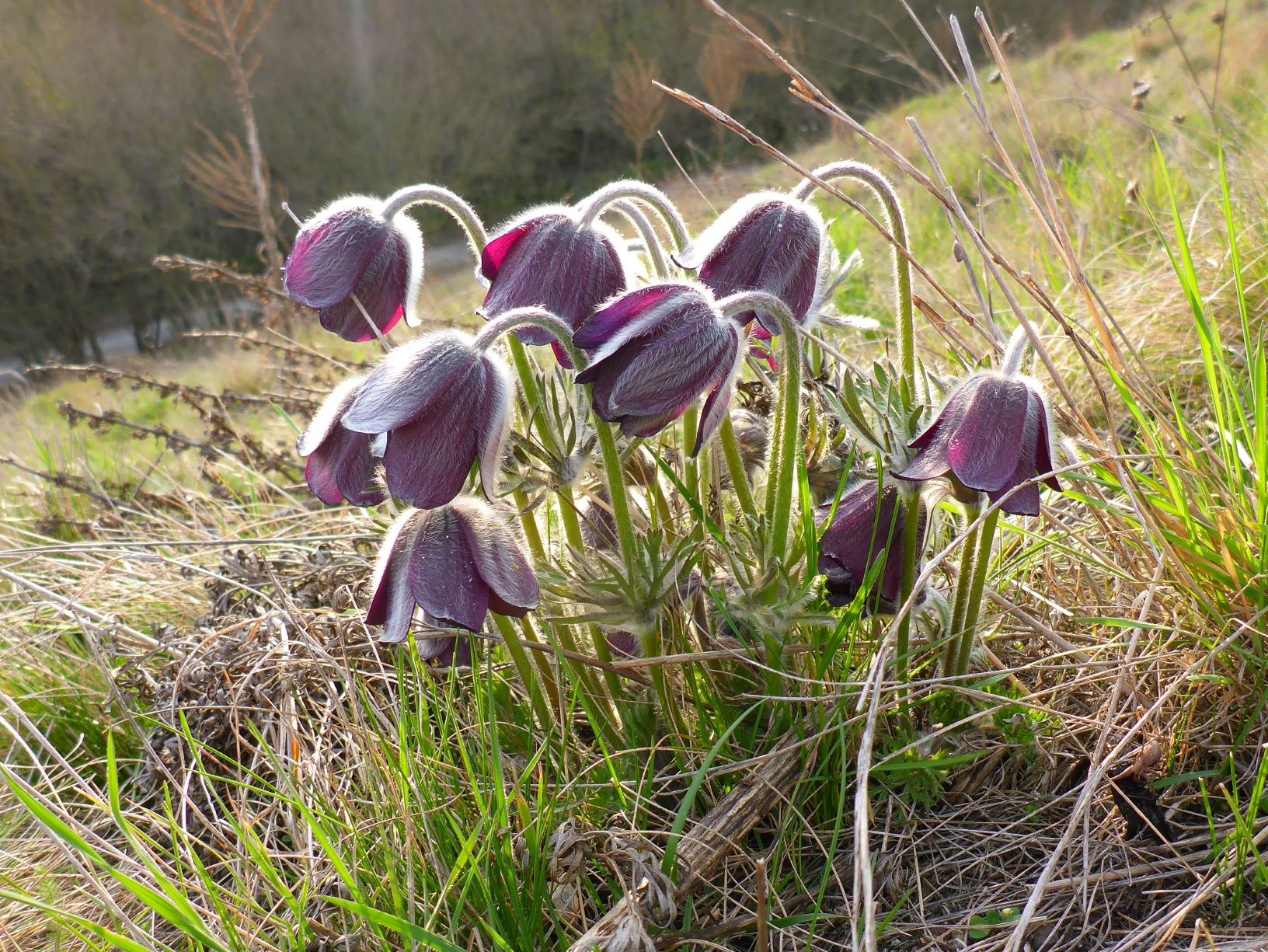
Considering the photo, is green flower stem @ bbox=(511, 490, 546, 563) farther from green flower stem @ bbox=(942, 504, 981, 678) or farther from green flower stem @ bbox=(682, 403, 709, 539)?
green flower stem @ bbox=(942, 504, 981, 678)

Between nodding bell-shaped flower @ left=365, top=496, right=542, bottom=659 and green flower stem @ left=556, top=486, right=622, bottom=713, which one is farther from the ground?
nodding bell-shaped flower @ left=365, top=496, right=542, bottom=659

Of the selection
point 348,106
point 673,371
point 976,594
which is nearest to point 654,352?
point 673,371

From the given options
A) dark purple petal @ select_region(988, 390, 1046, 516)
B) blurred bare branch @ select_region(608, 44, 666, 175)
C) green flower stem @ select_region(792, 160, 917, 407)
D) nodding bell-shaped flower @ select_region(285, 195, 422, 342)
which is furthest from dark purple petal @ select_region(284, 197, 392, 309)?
blurred bare branch @ select_region(608, 44, 666, 175)

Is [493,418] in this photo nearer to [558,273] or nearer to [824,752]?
[558,273]

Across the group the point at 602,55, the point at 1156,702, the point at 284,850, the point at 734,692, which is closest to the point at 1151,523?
the point at 1156,702

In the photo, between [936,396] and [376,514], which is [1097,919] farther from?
[376,514]

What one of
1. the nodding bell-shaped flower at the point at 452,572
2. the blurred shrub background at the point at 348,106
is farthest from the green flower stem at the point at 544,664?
the blurred shrub background at the point at 348,106
